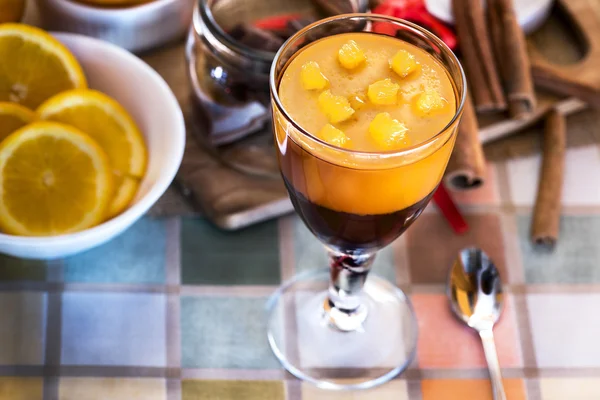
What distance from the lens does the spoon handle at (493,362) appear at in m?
0.93

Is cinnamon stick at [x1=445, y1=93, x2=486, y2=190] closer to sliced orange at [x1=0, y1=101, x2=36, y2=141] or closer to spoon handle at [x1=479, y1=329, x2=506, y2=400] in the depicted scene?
spoon handle at [x1=479, y1=329, x2=506, y2=400]

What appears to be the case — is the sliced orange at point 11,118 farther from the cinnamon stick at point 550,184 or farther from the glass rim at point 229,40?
the cinnamon stick at point 550,184

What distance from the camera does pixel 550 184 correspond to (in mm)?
1145

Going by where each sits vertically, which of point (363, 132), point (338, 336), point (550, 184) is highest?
point (363, 132)

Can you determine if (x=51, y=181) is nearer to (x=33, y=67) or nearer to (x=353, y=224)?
(x=33, y=67)

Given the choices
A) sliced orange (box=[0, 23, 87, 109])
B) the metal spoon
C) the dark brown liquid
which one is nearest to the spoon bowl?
the metal spoon

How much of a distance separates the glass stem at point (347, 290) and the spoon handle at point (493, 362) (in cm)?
17

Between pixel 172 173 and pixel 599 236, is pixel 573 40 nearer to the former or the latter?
pixel 599 236

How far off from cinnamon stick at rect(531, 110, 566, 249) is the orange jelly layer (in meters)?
0.36

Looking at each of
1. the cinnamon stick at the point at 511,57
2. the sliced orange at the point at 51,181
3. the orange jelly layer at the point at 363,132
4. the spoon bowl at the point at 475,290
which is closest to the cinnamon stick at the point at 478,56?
the cinnamon stick at the point at 511,57

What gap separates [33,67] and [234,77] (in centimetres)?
29

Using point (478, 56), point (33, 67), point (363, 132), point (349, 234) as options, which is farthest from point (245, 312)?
point (478, 56)

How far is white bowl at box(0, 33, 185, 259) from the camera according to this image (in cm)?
91

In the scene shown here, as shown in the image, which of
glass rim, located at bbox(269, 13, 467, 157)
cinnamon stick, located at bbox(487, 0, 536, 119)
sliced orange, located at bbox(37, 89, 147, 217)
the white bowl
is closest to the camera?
glass rim, located at bbox(269, 13, 467, 157)
